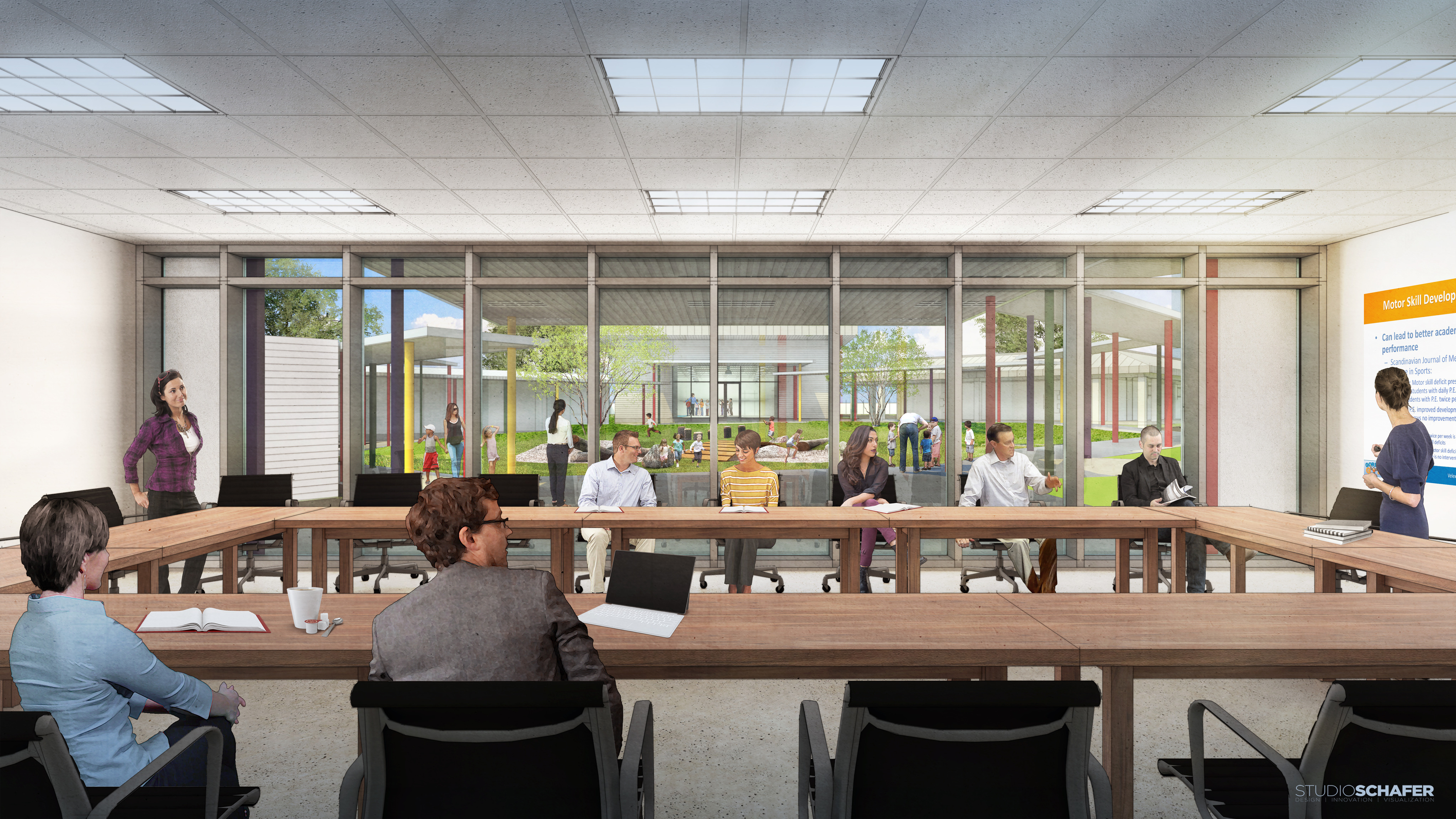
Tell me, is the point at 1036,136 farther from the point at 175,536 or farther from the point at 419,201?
the point at 175,536

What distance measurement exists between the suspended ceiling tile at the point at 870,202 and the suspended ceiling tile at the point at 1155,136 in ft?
3.87

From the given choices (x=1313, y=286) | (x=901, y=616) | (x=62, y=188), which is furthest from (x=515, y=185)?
(x=1313, y=286)

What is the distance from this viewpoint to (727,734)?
10.3 feet

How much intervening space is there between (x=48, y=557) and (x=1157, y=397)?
7.63 metres

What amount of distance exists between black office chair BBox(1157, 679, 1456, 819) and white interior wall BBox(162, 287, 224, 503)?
7.87m

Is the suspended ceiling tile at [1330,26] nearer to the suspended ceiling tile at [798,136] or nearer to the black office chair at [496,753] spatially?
the suspended ceiling tile at [798,136]

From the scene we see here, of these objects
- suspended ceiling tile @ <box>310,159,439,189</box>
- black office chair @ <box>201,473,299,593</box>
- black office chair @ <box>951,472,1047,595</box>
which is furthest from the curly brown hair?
black office chair @ <box>201,473,299,593</box>

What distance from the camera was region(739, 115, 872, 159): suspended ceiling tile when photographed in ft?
12.4

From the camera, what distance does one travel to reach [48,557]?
161cm

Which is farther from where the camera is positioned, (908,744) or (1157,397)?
(1157,397)

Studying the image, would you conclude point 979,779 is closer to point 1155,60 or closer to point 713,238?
point 1155,60

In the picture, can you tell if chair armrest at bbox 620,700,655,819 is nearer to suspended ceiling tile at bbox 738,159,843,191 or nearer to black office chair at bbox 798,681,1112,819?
black office chair at bbox 798,681,1112,819

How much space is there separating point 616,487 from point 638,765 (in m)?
3.69

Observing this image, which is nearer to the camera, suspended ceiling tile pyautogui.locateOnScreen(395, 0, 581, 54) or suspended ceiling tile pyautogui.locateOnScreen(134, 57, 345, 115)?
suspended ceiling tile pyautogui.locateOnScreen(395, 0, 581, 54)
